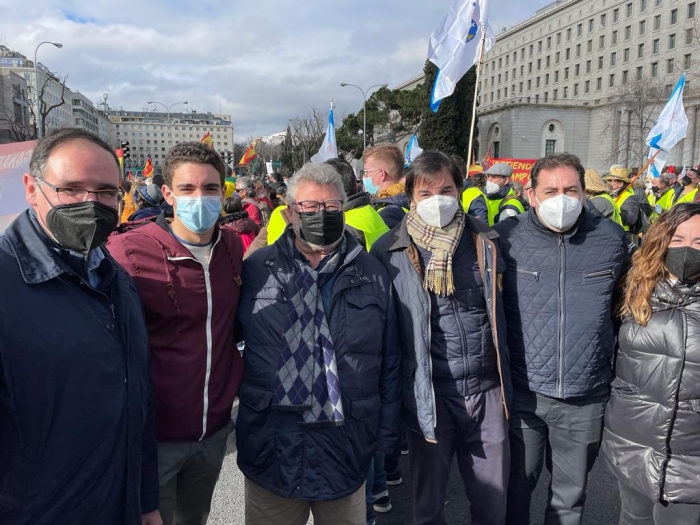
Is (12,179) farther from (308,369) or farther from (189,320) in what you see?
(308,369)

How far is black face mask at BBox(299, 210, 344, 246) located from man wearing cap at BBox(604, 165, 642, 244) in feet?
18.7

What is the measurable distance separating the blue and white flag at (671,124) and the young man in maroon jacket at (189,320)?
10.1 metres

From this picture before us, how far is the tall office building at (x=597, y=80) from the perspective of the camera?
51344 millimetres

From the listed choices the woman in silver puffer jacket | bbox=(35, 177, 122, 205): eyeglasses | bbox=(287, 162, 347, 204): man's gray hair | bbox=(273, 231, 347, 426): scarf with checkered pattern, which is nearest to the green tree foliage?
the woman in silver puffer jacket

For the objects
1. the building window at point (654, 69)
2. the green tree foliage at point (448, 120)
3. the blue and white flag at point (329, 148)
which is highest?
the building window at point (654, 69)

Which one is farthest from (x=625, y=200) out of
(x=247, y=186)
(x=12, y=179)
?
(x=12, y=179)

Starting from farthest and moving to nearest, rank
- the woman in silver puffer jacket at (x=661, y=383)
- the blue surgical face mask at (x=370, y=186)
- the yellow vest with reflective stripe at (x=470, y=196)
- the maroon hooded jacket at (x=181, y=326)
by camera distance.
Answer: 1. the yellow vest with reflective stripe at (x=470, y=196)
2. the blue surgical face mask at (x=370, y=186)
3. the woman in silver puffer jacket at (x=661, y=383)
4. the maroon hooded jacket at (x=181, y=326)

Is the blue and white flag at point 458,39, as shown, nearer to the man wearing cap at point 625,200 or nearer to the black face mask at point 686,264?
the man wearing cap at point 625,200

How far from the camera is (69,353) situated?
1.64m

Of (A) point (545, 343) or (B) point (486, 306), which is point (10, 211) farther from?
(A) point (545, 343)

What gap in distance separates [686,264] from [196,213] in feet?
7.81

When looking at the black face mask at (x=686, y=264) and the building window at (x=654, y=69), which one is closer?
the black face mask at (x=686, y=264)

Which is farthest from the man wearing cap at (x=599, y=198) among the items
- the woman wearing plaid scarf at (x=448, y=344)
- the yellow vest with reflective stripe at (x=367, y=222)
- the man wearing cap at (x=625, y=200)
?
the woman wearing plaid scarf at (x=448, y=344)

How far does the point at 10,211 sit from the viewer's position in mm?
4109
